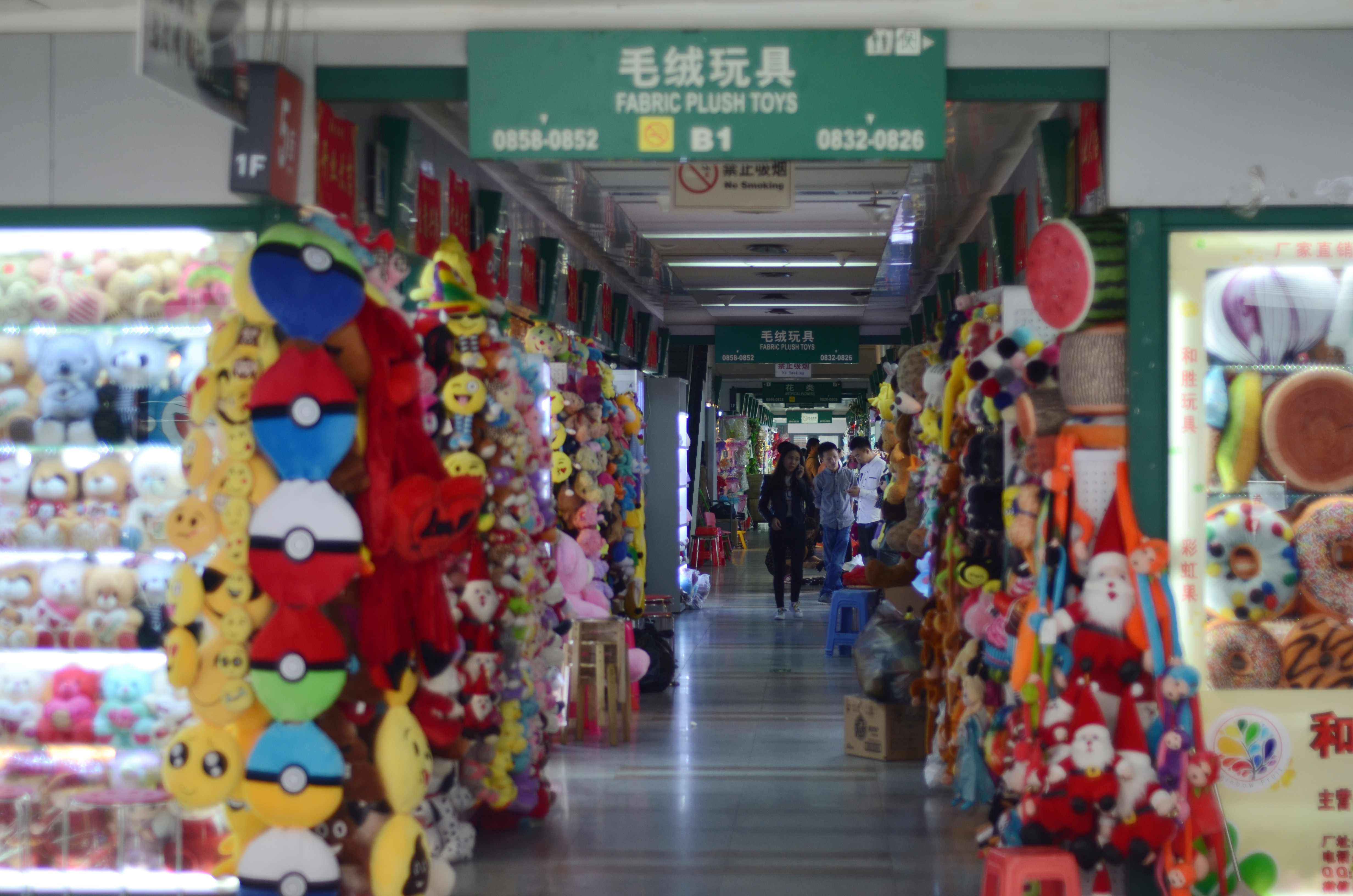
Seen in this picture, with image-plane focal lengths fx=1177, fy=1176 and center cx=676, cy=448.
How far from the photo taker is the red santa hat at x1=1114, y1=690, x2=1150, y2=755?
392 cm

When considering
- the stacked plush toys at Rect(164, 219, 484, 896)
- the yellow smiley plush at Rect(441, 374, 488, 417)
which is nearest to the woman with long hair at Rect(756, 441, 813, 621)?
the yellow smiley plush at Rect(441, 374, 488, 417)

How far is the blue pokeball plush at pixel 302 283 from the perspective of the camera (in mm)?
3672

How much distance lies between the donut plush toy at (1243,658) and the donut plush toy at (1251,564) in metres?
0.07

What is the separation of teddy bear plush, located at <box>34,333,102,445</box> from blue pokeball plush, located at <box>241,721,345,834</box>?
1545 mm

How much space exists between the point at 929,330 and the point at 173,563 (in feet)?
26.1

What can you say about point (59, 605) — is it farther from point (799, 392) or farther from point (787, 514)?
point (799, 392)

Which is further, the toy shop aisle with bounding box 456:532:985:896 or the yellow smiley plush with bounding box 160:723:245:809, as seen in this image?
the toy shop aisle with bounding box 456:532:985:896

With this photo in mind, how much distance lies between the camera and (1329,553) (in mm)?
4328

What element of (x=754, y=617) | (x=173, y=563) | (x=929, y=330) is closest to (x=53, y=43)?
(x=173, y=563)

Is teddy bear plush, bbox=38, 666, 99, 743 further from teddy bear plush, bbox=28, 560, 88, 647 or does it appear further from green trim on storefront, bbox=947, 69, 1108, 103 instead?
green trim on storefront, bbox=947, 69, 1108, 103

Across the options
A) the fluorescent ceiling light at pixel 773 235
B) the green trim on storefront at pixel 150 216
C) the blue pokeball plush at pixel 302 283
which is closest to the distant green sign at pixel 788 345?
the fluorescent ceiling light at pixel 773 235

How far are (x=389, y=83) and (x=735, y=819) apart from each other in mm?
3581

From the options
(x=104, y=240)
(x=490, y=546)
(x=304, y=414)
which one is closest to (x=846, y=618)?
(x=490, y=546)

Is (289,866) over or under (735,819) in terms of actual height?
over
